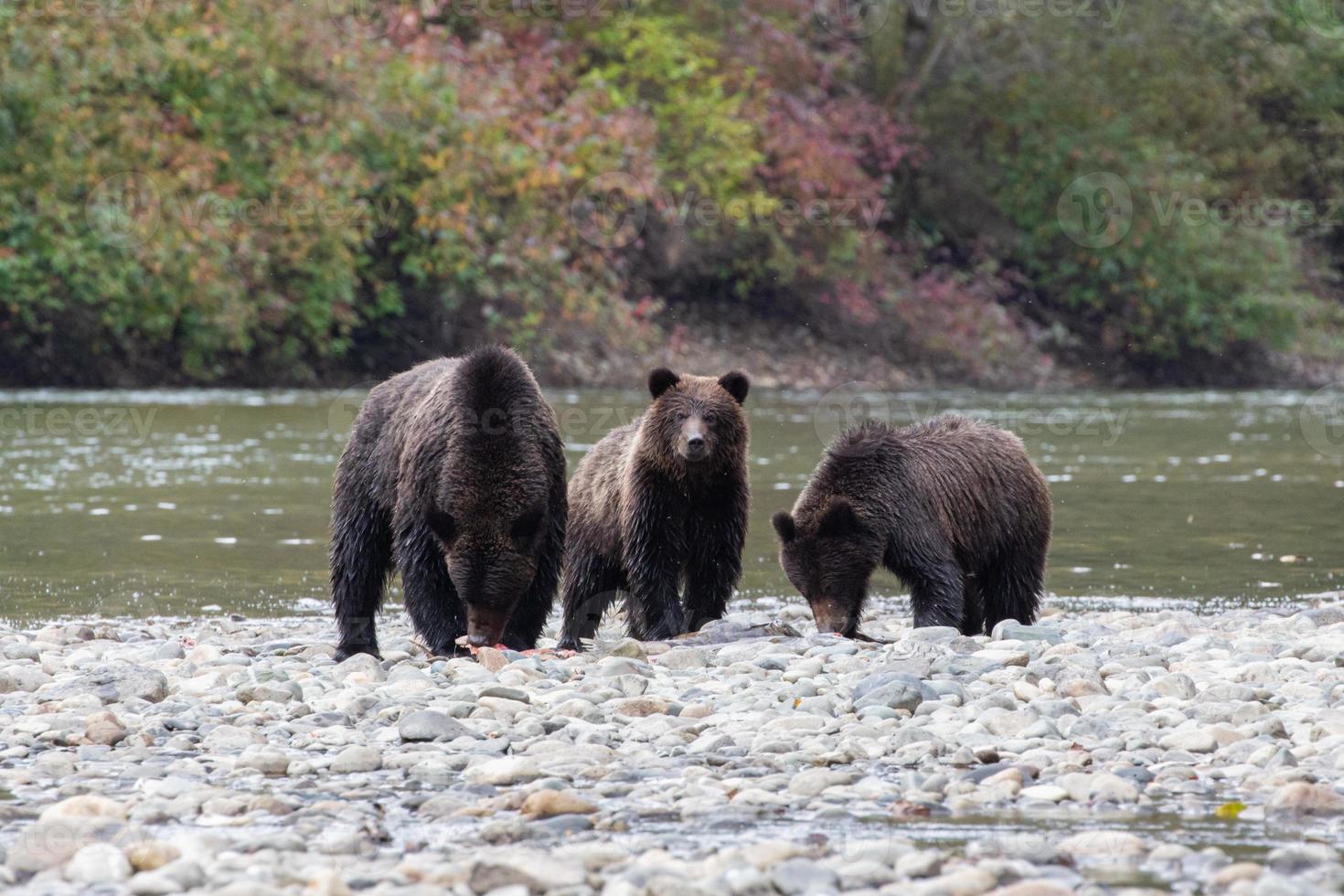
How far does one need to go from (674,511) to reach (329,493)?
21.1ft

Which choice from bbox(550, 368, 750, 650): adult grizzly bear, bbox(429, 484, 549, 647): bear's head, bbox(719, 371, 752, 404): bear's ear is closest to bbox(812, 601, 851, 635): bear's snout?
bbox(550, 368, 750, 650): adult grizzly bear

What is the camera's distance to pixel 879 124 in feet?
104

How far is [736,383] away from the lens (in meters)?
8.13

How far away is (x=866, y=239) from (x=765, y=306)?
2.22 meters

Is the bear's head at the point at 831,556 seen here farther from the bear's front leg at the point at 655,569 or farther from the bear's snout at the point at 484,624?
the bear's snout at the point at 484,624

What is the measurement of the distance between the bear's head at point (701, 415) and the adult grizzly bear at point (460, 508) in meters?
0.62

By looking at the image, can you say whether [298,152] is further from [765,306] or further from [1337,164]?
[1337,164]

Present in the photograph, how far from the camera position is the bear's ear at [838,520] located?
7.80 metres

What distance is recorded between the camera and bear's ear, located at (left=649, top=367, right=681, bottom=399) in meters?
8.00

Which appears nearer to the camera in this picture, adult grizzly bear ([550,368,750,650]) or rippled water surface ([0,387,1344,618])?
adult grizzly bear ([550,368,750,650])

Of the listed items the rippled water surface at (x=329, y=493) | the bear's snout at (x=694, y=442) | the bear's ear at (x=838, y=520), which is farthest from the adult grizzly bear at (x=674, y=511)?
the rippled water surface at (x=329, y=493)

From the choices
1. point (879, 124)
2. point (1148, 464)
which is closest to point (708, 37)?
point (879, 124)

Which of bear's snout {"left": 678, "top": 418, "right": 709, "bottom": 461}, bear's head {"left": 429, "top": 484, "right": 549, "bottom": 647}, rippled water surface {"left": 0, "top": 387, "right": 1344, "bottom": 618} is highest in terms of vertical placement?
bear's snout {"left": 678, "top": 418, "right": 709, "bottom": 461}

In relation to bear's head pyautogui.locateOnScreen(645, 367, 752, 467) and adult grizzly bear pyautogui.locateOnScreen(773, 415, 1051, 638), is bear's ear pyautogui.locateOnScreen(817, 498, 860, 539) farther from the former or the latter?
bear's head pyautogui.locateOnScreen(645, 367, 752, 467)
